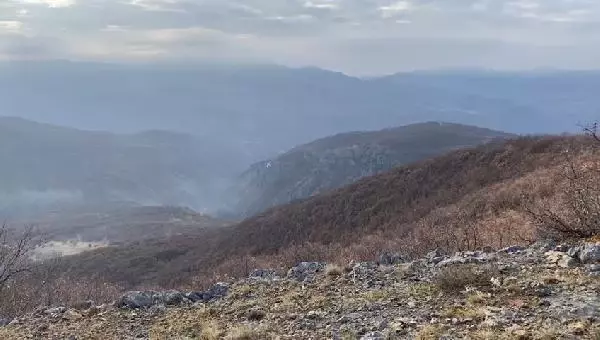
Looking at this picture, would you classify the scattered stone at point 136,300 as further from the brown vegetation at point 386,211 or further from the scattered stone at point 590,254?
the brown vegetation at point 386,211

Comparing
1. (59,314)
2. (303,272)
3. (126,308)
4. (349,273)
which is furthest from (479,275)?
(59,314)

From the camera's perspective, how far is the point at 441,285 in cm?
879

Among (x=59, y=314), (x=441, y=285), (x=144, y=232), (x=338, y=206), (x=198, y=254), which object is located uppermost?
(x=441, y=285)

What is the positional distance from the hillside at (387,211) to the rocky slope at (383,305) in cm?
1030

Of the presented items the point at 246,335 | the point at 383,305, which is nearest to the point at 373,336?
the point at 383,305

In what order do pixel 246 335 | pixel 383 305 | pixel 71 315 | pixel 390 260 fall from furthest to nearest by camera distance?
pixel 390 260 < pixel 71 315 < pixel 383 305 < pixel 246 335

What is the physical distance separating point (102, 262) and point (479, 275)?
88113 mm

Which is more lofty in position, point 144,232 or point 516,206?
point 516,206

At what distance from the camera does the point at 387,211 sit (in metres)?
49.9

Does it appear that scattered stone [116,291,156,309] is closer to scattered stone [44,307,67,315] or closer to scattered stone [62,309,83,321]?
scattered stone [62,309,83,321]

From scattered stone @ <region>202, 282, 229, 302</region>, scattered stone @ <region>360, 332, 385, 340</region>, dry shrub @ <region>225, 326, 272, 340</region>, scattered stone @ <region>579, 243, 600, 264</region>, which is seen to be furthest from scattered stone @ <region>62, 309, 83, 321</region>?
scattered stone @ <region>579, 243, 600, 264</region>

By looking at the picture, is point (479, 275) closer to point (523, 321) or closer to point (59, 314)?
point (523, 321)

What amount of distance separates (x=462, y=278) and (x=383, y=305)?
128 cm

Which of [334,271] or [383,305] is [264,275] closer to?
[334,271]
